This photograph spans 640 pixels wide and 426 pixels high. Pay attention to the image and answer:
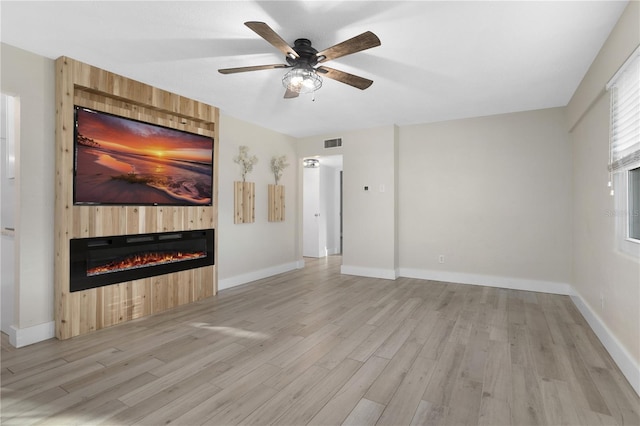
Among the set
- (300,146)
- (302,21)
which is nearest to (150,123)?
(302,21)

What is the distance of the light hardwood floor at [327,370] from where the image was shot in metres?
1.81

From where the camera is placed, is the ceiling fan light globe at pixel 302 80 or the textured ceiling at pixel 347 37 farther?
the ceiling fan light globe at pixel 302 80

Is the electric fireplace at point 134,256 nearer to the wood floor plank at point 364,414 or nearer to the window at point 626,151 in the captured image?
the wood floor plank at point 364,414

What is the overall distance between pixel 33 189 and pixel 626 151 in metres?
5.01

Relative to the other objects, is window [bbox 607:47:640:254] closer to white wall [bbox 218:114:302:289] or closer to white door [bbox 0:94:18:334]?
white wall [bbox 218:114:302:289]

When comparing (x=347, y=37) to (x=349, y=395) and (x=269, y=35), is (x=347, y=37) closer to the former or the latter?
(x=269, y=35)

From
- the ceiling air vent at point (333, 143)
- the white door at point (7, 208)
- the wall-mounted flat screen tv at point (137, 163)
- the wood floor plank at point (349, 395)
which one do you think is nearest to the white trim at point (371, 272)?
the ceiling air vent at point (333, 143)

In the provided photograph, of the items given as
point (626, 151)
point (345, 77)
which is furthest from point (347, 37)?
point (626, 151)

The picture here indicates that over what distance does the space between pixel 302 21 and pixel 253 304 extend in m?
3.14

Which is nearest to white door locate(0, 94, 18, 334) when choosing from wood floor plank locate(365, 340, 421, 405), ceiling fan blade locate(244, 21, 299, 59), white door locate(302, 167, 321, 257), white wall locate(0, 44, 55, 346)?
white wall locate(0, 44, 55, 346)

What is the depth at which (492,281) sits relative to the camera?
4754mm

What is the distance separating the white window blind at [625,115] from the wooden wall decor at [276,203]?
448 cm

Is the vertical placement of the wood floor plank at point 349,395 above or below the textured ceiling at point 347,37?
below

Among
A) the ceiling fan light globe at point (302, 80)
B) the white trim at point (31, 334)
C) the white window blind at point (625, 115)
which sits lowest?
the white trim at point (31, 334)
